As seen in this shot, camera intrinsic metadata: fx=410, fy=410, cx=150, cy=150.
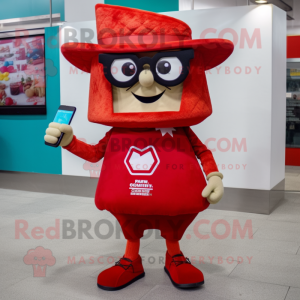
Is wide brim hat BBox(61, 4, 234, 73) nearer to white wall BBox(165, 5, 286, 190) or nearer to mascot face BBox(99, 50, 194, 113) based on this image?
mascot face BBox(99, 50, 194, 113)

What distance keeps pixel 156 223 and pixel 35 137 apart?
297 cm

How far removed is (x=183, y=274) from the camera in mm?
2227

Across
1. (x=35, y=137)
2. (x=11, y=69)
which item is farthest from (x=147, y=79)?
(x=11, y=69)

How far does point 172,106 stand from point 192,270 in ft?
2.99

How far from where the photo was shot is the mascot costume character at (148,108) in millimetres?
2010

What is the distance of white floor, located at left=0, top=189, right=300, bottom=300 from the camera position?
2.19 metres

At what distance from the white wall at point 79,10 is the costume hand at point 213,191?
3059mm

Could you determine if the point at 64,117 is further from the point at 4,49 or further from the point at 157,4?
the point at 4,49

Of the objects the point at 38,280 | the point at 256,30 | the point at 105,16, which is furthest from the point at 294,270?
the point at 256,30

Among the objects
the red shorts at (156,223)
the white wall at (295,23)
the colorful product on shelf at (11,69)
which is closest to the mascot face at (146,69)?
the red shorts at (156,223)

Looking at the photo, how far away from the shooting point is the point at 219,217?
3674 millimetres

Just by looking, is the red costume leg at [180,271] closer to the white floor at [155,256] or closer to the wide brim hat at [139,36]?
the white floor at [155,256]

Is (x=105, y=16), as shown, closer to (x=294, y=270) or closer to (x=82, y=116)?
(x=294, y=270)

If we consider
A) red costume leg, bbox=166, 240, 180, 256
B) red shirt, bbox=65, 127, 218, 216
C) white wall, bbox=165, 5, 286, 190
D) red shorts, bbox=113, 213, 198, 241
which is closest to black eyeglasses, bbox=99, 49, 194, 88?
red shirt, bbox=65, 127, 218, 216
